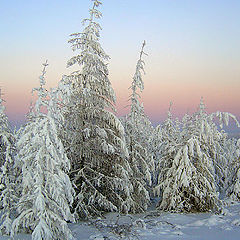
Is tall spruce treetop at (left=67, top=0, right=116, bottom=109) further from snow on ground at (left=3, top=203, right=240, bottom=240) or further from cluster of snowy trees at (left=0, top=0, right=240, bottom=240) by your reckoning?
snow on ground at (left=3, top=203, right=240, bottom=240)

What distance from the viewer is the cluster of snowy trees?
7629 mm

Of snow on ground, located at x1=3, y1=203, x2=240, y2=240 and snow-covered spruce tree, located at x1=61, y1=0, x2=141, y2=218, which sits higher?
snow-covered spruce tree, located at x1=61, y1=0, x2=141, y2=218

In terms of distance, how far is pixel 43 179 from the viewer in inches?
307

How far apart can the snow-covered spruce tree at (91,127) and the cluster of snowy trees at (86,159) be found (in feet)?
0.18

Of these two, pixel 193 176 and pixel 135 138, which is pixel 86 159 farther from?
pixel 193 176

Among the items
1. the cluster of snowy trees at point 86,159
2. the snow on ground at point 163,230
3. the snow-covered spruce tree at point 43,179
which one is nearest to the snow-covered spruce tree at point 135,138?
the cluster of snowy trees at point 86,159

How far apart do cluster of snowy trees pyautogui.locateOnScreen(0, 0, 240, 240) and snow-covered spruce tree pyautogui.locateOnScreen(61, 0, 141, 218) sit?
53 mm

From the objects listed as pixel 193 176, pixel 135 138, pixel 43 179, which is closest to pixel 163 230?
pixel 193 176

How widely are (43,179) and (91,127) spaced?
4936 mm

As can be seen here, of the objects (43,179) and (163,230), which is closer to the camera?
(43,179)

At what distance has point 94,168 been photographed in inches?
528

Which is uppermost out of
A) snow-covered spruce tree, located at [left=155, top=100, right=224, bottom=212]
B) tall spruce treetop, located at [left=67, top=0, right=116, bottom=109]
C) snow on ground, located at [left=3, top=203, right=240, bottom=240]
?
tall spruce treetop, located at [left=67, top=0, right=116, bottom=109]

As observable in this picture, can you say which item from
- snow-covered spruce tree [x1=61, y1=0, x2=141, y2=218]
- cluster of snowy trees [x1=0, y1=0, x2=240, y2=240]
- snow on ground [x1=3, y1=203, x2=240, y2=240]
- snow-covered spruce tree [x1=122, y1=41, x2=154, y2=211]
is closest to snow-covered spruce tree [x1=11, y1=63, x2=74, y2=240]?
cluster of snowy trees [x1=0, y1=0, x2=240, y2=240]

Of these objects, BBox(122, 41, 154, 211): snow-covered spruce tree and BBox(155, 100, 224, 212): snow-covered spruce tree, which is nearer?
BBox(155, 100, 224, 212): snow-covered spruce tree
